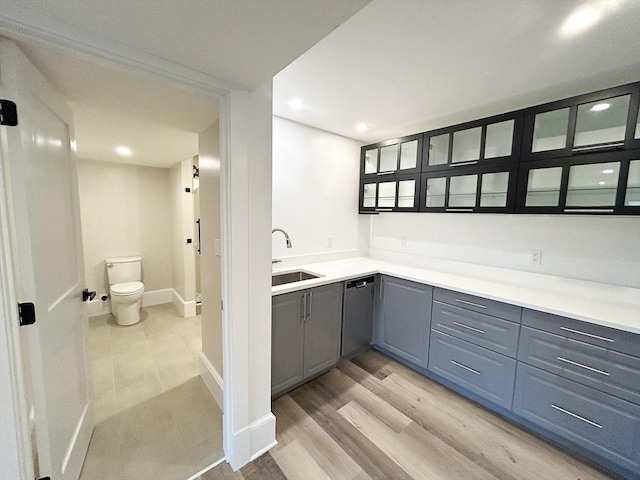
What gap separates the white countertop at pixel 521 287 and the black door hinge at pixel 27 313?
1.15 m

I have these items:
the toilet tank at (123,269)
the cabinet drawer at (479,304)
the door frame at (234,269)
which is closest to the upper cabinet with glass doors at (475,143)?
the cabinet drawer at (479,304)

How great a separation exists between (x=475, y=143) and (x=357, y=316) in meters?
1.88

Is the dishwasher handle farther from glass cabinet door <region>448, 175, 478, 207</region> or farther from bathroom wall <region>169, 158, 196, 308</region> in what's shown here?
bathroom wall <region>169, 158, 196, 308</region>

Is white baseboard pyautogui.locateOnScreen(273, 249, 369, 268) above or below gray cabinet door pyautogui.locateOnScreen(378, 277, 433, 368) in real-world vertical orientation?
above

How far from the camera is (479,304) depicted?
1947 millimetres

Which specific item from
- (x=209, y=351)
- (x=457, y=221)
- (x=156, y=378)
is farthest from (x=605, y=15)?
(x=156, y=378)

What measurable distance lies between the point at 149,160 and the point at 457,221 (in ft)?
12.0

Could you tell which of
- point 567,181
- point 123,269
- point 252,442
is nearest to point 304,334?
point 252,442

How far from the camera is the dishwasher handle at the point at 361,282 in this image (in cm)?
238

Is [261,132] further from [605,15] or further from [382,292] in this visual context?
[382,292]

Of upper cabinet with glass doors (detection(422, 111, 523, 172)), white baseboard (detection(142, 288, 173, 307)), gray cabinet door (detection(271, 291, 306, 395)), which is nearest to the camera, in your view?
gray cabinet door (detection(271, 291, 306, 395))

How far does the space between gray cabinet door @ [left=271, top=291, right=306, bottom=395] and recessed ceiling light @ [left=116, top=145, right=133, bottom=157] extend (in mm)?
2283

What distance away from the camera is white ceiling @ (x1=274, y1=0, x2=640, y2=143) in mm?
1147

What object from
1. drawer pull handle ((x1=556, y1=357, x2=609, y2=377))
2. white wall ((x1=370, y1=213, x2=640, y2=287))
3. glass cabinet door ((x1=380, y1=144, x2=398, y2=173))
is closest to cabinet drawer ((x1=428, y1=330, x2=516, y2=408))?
drawer pull handle ((x1=556, y1=357, x2=609, y2=377))
